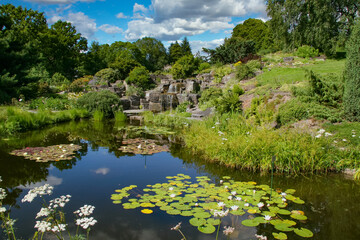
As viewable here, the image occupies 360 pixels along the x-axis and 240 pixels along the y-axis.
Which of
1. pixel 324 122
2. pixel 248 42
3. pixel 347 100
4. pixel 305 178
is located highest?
pixel 248 42

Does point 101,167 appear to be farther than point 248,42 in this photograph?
No

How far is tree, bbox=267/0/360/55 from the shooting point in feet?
67.7

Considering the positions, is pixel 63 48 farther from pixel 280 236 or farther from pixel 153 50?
pixel 280 236

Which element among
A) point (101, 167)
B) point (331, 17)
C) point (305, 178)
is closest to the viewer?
point (305, 178)

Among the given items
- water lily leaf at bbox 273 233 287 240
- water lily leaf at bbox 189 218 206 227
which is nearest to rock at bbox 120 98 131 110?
water lily leaf at bbox 189 218 206 227

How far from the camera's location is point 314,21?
21.4m

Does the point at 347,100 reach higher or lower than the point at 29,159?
higher

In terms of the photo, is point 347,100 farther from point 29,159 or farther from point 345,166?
point 29,159

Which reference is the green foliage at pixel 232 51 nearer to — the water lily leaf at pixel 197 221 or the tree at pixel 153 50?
the tree at pixel 153 50

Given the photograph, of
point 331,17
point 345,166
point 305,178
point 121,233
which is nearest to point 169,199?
point 121,233

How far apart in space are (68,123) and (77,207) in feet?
30.9

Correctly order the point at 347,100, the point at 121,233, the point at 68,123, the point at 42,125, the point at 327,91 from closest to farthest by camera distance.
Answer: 1. the point at 121,233
2. the point at 347,100
3. the point at 327,91
4. the point at 42,125
5. the point at 68,123

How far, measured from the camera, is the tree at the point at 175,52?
135 ft

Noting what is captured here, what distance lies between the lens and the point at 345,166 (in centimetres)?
578
